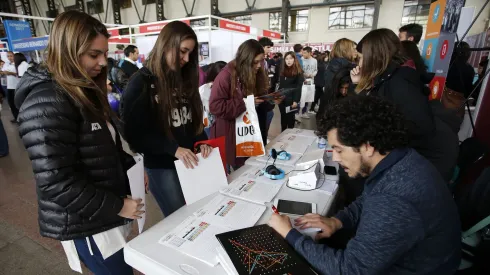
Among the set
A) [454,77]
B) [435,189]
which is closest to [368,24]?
[454,77]

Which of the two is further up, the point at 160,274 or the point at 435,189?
the point at 435,189

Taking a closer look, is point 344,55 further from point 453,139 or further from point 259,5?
point 259,5

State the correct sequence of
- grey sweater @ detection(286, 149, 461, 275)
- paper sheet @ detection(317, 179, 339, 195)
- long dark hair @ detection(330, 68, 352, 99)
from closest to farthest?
grey sweater @ detection(286, 149, 461, 275) < paper sheet @ detection(317, 179, 339, 195) < long dark hair @ detection(330, 68, 352, 99)

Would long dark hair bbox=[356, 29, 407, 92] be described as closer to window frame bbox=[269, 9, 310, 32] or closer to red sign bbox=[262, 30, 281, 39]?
red sign bbox=[262, 30, 281, 39]

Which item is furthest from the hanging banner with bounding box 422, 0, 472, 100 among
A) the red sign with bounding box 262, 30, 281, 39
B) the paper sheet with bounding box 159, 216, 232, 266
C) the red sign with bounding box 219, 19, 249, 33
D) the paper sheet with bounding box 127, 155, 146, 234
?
the red sign with bounding box 262, 30, 281, 39

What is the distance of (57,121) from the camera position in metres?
0.73

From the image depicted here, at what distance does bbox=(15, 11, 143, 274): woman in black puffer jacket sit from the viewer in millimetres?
729

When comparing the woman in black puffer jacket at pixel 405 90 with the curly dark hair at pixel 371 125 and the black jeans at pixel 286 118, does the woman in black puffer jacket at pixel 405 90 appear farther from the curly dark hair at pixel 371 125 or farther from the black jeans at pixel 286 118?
the black jeans at pixel 286 118

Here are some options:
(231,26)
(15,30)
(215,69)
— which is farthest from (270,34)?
(15,30)

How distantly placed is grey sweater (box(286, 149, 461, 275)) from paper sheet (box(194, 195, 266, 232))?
0.24 metres

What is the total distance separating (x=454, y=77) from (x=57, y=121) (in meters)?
3.64

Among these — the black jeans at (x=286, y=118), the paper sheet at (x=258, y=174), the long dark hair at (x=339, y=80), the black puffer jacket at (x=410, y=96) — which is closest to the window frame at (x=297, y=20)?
the black jeans at (x=286, y=118)

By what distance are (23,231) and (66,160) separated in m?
1.85

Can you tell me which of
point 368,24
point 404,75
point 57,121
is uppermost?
point 368,24
